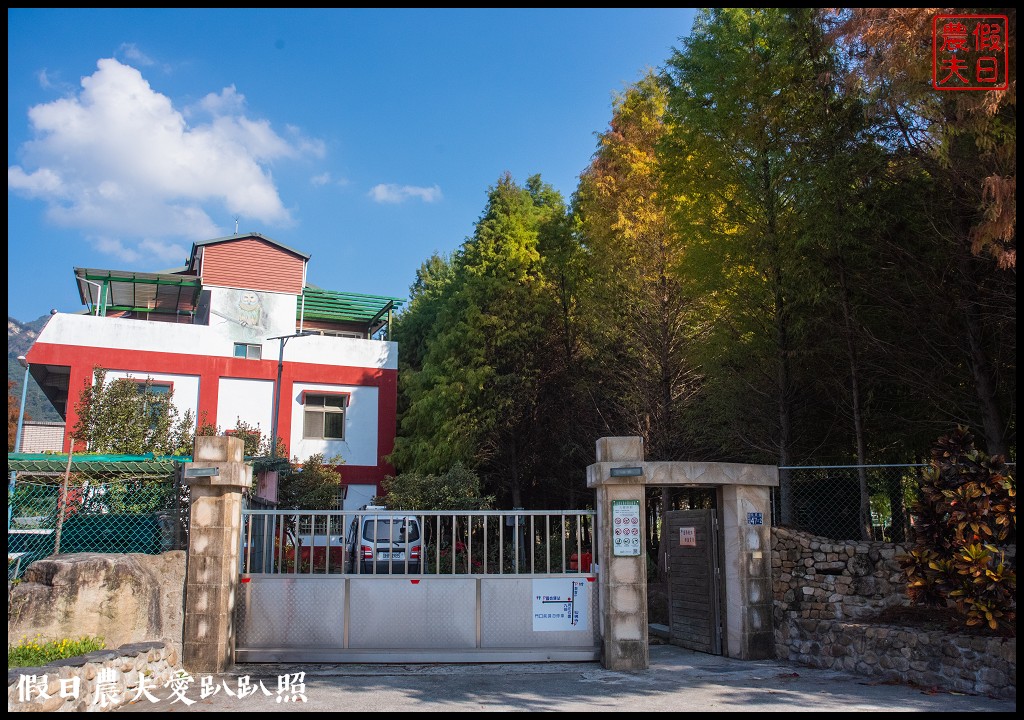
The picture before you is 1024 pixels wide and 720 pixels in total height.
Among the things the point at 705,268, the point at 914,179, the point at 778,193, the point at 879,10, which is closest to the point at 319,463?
the point at 705,268

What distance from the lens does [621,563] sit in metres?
9.64

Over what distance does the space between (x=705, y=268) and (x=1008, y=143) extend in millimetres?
6195

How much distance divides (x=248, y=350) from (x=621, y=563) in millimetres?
18856

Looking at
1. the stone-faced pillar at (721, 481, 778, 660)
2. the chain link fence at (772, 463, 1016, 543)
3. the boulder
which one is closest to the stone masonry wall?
the stone-faced pillar at (721, 481, 778, 660)

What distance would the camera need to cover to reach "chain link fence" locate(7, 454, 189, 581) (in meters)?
9.38

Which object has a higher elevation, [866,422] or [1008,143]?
[1008,143]

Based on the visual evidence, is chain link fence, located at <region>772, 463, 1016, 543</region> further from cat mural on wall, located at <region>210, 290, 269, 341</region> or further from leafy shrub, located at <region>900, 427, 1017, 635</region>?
cat mural on wall, located at <region>210, 290, 269, 341</region>

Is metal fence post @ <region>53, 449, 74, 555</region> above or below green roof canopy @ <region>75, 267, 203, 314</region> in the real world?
below

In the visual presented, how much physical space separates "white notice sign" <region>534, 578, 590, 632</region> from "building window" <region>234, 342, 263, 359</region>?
18134 mm

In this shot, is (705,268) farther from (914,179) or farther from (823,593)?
(823,593)

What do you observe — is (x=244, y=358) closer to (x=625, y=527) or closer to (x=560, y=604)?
(x=560, y=604)

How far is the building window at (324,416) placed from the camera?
25.7m

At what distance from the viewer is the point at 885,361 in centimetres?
1237

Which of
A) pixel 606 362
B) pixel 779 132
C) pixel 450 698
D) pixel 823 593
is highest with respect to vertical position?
pixel 779 132
